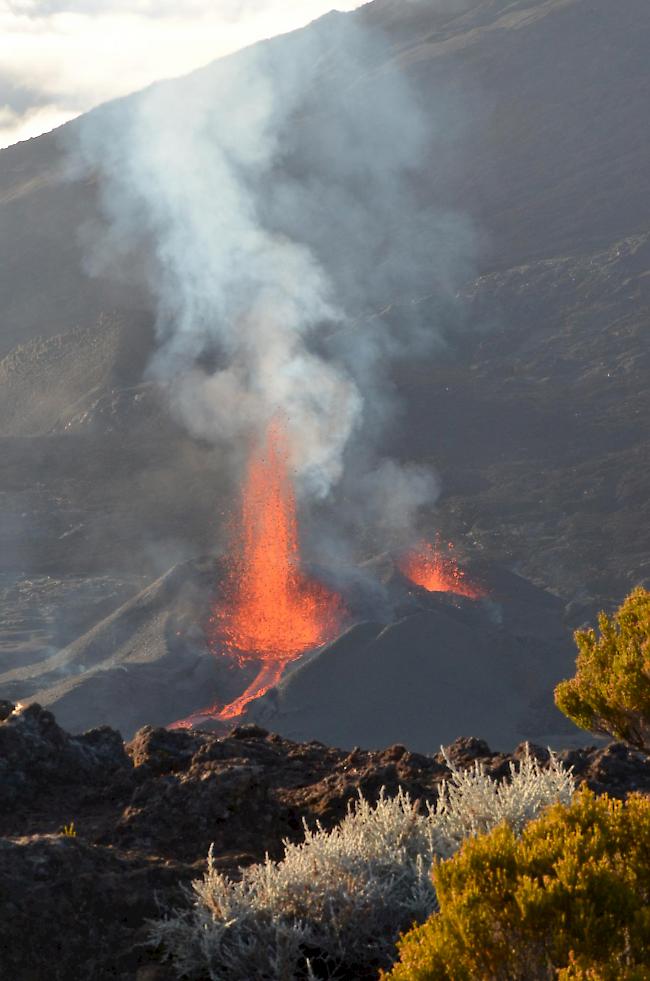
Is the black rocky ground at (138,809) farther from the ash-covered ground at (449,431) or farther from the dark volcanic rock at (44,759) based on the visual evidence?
Answer: the ash-covered ground at (449,431)

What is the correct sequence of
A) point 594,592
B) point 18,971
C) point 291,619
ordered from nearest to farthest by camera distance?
point 18,971 → point 291,619 → point 594,592

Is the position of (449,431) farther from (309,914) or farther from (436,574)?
(309,914)

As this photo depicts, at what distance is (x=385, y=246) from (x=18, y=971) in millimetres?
80047

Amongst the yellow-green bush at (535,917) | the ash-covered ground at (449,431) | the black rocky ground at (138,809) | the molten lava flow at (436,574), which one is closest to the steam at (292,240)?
the ash-covered ground at (449,431)

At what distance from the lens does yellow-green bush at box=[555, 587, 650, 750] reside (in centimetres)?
942

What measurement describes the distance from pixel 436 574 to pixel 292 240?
147 ft

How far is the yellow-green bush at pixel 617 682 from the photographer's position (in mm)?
9422

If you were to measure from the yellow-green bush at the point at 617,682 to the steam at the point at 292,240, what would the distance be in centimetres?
4429

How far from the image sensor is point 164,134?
95625mm

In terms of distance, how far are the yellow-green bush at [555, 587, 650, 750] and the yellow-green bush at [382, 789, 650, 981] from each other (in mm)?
4188

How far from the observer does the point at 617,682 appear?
9.56 metres

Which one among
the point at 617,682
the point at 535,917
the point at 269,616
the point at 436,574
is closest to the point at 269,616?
the point at 269,616

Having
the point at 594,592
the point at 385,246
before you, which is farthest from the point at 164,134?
the point at 594,592

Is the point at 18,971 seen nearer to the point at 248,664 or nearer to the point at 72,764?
the point at 72,764
